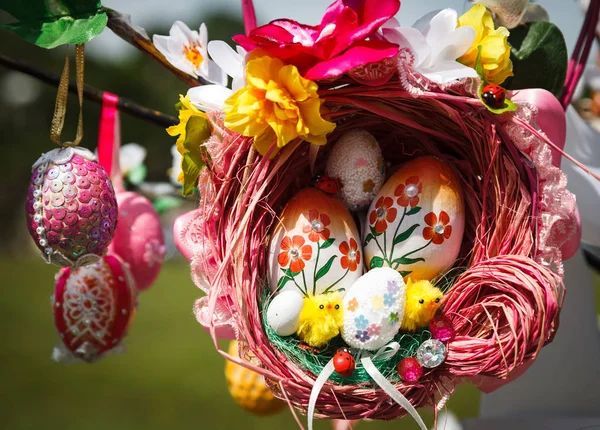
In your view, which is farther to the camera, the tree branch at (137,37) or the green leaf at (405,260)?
the tree branch at (137,37)

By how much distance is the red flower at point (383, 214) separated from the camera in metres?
0.86

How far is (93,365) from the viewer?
11.3 ft

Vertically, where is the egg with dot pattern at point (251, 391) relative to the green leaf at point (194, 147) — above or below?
below

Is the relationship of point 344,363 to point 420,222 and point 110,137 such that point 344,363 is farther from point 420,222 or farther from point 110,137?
point 110,137

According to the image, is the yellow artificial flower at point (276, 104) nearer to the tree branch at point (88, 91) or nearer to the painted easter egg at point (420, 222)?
the painted easter egg at point (420, 222)

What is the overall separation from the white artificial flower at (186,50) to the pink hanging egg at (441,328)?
51cm

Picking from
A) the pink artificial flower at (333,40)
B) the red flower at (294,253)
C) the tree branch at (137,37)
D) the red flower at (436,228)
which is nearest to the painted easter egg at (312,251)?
the red flower at (294,253)

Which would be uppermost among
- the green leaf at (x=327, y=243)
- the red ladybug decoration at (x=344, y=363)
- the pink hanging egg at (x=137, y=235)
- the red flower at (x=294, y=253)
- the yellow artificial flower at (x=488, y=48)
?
the yellow artificial flower at (x=488, y=48)

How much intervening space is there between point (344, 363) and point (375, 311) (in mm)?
75

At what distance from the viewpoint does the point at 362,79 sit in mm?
764

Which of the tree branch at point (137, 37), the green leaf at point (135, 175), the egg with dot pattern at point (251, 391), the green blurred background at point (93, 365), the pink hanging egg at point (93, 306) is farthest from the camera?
the green blurred background at point (93, 365)

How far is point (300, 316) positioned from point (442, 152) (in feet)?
1.07

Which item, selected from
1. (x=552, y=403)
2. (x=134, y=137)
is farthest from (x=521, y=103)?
(x=134, y=137)

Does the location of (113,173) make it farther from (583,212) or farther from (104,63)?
(104,63)
